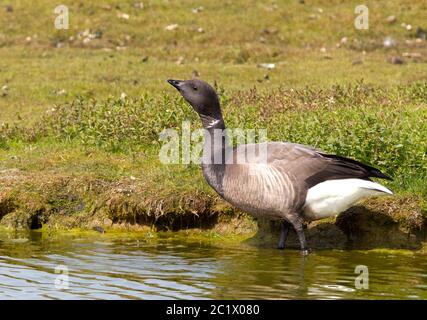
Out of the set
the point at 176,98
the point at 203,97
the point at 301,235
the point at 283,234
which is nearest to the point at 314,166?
the point at 301,235

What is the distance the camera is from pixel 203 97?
10.6 meters

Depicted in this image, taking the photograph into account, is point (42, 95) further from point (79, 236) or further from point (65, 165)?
point (79, 236)

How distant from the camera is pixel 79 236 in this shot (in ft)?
38.0

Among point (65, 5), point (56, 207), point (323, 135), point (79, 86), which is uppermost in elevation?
point (65, 5)

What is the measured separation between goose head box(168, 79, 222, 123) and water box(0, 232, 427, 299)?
152 centimetres

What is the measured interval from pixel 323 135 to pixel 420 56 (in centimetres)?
800

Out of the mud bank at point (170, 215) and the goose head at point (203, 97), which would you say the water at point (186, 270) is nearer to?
the mud bank at point (170, 215)

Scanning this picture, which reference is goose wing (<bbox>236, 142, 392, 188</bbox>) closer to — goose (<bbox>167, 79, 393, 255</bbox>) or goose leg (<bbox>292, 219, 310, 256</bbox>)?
goose (<bbox>167, 79, 393, 255</bbox>)

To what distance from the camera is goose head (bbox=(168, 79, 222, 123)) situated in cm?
1060

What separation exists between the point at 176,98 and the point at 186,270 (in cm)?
503

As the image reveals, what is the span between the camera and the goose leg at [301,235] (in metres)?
10.2

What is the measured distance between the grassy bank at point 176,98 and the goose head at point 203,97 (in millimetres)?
1240
